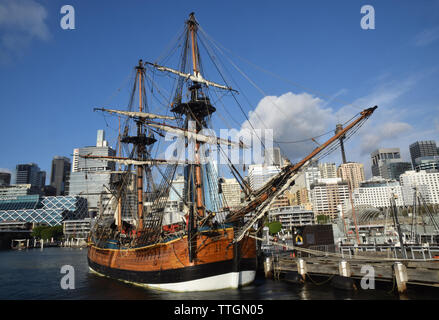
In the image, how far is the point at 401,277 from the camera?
659 inches

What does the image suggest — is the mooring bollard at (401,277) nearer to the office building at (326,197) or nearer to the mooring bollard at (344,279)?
the mooring bollard at (344,279)

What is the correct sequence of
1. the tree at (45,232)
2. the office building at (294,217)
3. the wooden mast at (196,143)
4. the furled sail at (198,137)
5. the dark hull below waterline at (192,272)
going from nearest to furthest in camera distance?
the dark hull below waterline at (192,272)
the wooden mast at (196,143)
the furled sail at (198,137)
the office building at (294,217)
the tree at (45,232)

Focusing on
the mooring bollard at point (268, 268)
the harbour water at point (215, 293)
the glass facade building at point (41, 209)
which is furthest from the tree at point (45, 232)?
the mooring bollard at point (268, 268)

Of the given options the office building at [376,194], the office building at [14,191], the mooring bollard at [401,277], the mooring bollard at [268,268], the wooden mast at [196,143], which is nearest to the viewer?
the mooring bollard at [401,277]

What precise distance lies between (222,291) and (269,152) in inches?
411

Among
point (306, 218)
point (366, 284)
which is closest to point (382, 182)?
point (306, 218)

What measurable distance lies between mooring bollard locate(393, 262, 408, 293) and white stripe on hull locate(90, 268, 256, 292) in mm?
9782

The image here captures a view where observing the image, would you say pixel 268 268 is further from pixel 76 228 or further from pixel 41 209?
pixel 41 209

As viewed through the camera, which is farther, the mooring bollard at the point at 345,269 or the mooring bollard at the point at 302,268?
the mooring bollard at the point at 302,268

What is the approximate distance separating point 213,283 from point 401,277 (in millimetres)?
11537

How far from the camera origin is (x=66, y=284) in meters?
29.0

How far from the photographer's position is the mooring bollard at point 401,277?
55.0 feet

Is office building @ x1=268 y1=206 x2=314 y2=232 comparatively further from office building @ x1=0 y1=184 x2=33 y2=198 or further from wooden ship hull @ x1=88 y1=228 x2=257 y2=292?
office building @ x1=0 y1=184 x2=33 y2=198
